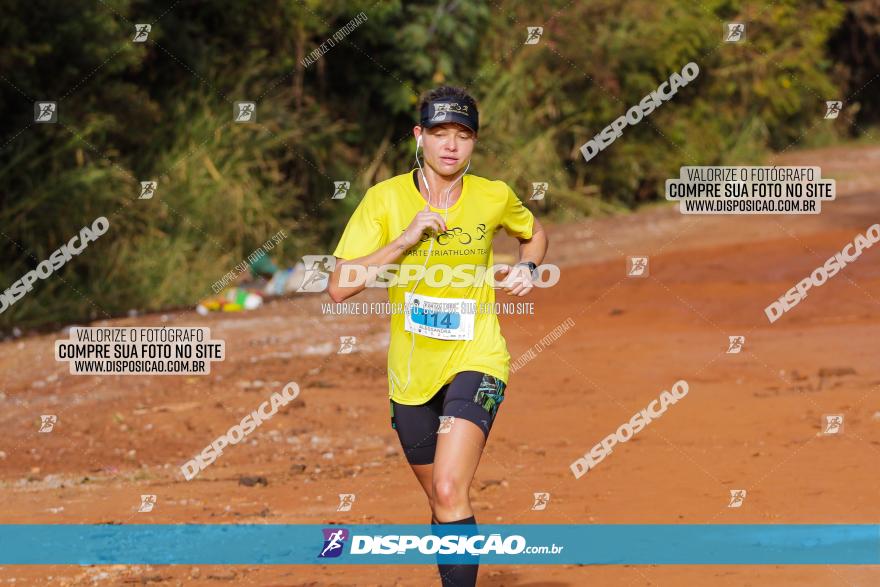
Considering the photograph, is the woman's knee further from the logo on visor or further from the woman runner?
the logo on visor

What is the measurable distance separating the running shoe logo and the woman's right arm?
2.54 metres

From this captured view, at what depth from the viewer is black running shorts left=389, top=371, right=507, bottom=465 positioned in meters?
5.36

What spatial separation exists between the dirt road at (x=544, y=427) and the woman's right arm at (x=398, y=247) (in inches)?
85.3

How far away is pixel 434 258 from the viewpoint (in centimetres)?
536

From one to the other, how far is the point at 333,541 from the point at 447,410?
8.12ft

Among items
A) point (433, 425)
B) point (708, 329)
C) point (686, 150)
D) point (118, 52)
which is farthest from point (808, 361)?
point (686, 150)

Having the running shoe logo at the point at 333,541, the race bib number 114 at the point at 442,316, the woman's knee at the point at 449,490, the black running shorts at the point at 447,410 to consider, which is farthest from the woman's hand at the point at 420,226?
the running shoe logo at the point at 333,541

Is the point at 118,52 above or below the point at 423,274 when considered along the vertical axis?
above

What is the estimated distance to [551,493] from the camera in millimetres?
8680

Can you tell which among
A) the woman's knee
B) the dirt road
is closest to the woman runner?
the woman's knee

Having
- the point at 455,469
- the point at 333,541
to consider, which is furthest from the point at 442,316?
the point at 333,541

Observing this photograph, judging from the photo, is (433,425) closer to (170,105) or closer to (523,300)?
(523,300)

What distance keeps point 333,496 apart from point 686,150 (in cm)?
1520

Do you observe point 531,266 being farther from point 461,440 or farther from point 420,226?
point 461,440
